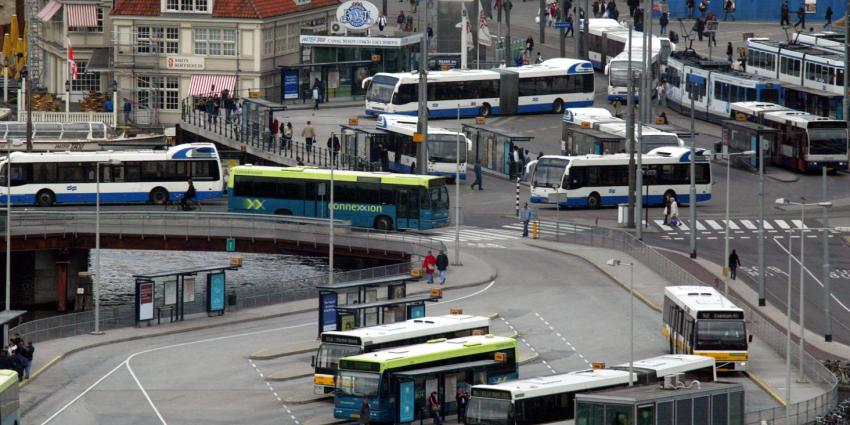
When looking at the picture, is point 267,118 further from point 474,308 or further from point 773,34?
point 773,34

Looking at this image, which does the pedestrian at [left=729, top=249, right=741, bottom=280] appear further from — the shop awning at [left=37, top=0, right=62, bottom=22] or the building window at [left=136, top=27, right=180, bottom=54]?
the shop awning at [left=37, top=0, right=62, bottom=22]

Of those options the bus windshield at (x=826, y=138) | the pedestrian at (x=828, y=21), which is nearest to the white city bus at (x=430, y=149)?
the bus windshield at (x=826, y=138)

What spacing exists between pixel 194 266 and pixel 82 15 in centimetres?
3486

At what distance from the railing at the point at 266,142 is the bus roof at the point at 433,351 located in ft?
139

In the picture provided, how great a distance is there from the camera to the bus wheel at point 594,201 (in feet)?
337

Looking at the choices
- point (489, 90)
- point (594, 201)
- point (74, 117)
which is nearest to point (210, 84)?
point (74, 117)

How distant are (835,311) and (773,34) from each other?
72.7 metres

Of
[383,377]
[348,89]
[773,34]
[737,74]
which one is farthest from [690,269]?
[773,34]

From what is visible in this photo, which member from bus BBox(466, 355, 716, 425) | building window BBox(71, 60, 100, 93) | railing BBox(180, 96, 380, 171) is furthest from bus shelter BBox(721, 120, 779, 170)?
bus BBox(466, 355, 716, 425)

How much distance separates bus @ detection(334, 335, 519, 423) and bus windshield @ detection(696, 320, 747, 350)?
335 inches

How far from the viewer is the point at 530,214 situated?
3750 inches

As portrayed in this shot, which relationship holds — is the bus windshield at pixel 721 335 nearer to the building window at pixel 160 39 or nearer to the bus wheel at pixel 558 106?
the bus wheel at pixel 558 106

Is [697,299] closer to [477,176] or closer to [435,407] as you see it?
[435,407]

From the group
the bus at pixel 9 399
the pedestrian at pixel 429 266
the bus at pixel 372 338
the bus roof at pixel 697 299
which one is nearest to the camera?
the bus at pixel 9 399
